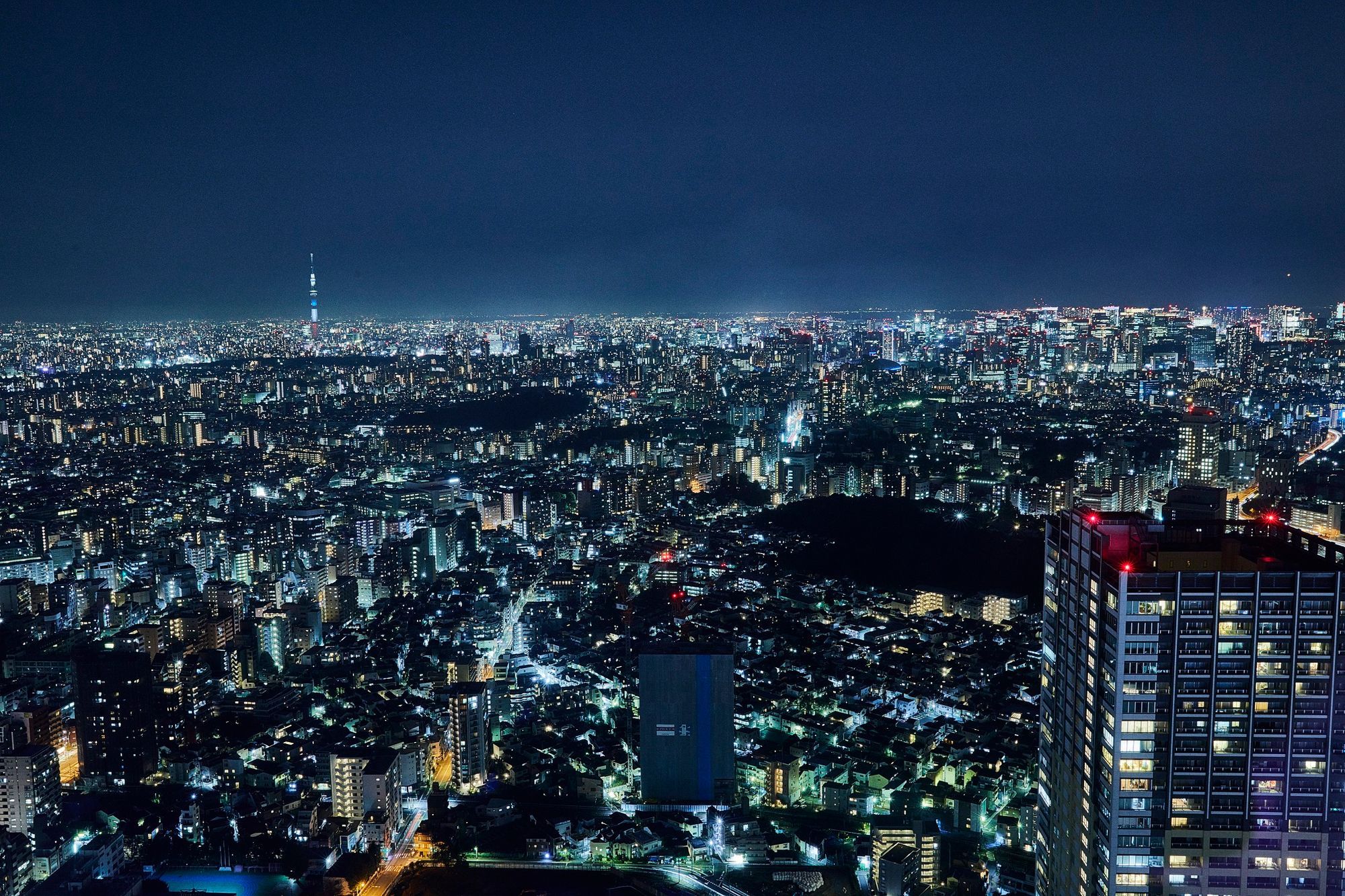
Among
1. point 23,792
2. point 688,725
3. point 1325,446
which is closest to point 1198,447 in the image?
point 1325,446

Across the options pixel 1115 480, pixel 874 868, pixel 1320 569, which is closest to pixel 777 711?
pixel 874 868

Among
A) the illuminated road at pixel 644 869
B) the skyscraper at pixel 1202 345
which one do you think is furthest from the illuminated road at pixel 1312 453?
the illuminated road at pixel 644 869

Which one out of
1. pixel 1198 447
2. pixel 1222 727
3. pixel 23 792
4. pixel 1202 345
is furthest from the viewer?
pixel 1202 345

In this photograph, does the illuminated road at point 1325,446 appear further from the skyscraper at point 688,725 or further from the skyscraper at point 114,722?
the skyscraper at point 114,722

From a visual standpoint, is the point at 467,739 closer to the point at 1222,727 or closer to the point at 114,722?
the point at 114,722

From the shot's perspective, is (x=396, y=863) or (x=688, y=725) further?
(x=688, y=725)

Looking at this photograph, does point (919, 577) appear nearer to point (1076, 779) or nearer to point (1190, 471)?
point (1190, 471)
